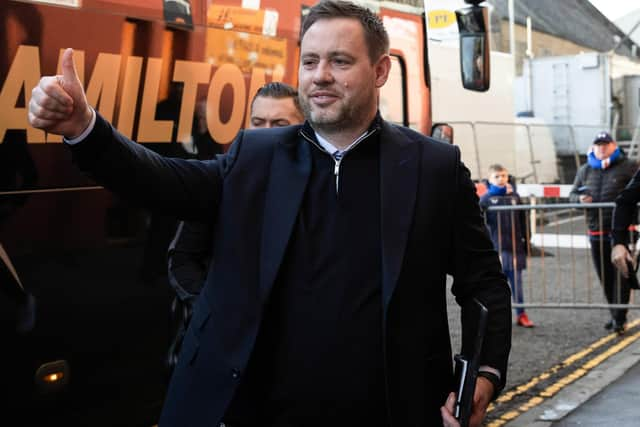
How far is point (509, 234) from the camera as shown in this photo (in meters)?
8.98

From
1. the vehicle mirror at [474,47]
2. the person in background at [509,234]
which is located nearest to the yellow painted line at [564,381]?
the person in background at [509,234]

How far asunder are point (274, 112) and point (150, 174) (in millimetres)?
1549

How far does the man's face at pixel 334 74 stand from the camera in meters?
2.27

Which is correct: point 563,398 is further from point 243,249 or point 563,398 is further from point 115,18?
point 243,249

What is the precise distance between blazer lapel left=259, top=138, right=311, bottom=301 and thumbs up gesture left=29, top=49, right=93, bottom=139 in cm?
50

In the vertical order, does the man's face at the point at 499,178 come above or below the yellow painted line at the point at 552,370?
above

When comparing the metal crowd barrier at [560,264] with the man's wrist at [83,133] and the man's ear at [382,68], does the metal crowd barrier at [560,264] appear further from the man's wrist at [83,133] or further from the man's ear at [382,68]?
the man's wrist at [83,133]

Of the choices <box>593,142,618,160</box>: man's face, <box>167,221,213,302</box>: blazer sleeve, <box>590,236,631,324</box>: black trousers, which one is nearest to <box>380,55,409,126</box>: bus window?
<box>590,236,631,324</box>: black trousers

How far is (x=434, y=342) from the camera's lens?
2340 mm

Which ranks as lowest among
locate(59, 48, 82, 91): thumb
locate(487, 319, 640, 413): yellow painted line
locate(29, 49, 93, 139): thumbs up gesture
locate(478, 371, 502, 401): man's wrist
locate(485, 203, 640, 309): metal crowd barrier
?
locate(487, 319, 640, 413): yellow painted line

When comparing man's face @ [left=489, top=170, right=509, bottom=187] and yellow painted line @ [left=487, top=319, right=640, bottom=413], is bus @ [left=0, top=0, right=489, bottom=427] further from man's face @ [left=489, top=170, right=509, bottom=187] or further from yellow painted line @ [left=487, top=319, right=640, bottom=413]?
man's face @ [left=489, top=170, right=509, bottom=187]

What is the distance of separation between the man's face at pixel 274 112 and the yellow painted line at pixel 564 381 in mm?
2761

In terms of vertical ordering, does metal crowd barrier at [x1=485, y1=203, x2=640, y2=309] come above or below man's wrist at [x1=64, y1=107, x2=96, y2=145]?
below

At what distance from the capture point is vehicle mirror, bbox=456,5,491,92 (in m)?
6.24
